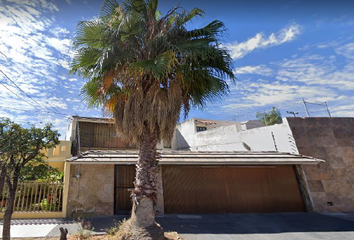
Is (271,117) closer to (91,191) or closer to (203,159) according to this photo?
(203,159)

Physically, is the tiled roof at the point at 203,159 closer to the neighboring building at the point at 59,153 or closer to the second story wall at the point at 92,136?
the neighboring building at the point at 59,153

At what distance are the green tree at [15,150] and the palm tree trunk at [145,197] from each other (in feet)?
11.0

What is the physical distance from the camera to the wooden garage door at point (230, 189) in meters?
9.29

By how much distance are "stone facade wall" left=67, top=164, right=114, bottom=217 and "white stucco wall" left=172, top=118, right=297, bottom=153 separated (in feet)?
34.0

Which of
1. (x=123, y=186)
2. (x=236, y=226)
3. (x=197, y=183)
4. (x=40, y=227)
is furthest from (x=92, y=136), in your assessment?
(x=236, y=226)

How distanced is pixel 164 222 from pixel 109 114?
17.0 feet

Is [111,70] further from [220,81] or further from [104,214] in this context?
[104,214]

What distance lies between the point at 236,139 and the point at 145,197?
1132 cm

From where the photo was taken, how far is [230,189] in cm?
973

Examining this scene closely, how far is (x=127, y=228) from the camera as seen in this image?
518 cm

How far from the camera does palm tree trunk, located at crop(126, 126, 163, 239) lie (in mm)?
4980

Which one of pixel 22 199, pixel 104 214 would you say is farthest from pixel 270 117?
pixel 22 199

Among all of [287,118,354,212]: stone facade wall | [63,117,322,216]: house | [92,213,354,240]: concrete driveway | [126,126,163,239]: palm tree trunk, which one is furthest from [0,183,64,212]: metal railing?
[287,118,354,212]: stone facade wall

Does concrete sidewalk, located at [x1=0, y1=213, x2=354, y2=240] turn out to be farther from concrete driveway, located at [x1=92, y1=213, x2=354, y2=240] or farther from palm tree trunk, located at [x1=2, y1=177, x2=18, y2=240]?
palm tree trunk, located at [x1=2, y1=177, x2=18, y2=240]
